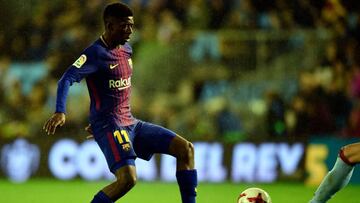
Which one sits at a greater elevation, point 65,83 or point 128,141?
point 65,83

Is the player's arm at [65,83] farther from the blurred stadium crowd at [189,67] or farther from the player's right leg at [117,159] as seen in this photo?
the blurred stadium crowd at [189,67]

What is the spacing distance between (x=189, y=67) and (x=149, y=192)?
3099 mm

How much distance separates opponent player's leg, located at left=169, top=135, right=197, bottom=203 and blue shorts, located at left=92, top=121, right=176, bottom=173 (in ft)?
0.26

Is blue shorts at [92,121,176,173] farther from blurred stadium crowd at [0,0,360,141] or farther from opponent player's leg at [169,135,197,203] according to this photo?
blurred stadium crowd at [0,0,360,141]

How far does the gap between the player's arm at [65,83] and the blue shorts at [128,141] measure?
52 centimetres

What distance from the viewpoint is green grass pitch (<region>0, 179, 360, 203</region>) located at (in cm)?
1070

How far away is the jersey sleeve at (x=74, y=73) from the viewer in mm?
6867

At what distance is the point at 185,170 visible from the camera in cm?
750

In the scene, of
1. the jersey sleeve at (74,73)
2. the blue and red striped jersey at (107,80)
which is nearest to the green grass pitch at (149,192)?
the blue and red striped jersey at (107,80)

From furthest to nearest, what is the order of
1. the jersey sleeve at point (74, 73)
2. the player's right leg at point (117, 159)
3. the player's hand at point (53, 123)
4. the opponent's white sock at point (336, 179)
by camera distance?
the opponent's white sock at point (336, 179), the player's right leg at point (117, 159), the jersey sleeve at point (74, 73), the player's hand at point (53, 123)

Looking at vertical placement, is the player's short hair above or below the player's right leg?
above

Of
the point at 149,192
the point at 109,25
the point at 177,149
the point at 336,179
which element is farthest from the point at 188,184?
the point at 149,192

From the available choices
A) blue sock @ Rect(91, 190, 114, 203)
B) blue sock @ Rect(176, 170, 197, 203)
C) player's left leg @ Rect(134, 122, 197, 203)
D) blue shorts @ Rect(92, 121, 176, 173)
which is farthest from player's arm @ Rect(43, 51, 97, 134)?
blue sock @ Rect(176, 170, 197, 203)

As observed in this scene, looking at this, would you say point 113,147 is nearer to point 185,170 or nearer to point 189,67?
point 185,170
